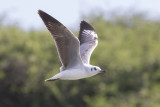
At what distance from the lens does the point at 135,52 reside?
24.5 m

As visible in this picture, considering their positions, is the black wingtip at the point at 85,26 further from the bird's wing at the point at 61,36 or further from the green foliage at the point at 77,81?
the green foliage at the point at 77,81

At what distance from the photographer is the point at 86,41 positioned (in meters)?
10.6

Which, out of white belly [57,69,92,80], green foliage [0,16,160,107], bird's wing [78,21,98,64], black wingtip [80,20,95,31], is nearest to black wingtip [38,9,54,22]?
white belly [57,69,92,80]

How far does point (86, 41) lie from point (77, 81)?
36.6 ft

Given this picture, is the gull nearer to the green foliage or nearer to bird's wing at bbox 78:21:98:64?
bird's wing at bbox 78:21:98:64

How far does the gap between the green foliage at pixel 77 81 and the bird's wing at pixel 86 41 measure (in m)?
9.49

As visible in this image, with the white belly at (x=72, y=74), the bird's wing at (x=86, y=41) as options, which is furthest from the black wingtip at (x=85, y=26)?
the white belly at (x=72, y=74)

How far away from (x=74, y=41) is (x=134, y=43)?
55.5 ft

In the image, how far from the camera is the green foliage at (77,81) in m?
20.9

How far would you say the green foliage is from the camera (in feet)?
68.5

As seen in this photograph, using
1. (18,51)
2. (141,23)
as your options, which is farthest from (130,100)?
(141,23)

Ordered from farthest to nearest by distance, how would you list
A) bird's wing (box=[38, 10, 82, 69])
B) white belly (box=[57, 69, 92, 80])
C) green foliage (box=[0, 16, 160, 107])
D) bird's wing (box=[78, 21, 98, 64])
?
green foliage (box=[0, 16, 160, 107]), bird's wing (box=[78, 21, 98, 64]), white belly (box=[57, 69, 92, 80]), bird's wing (box=[38, 10, 82, 69])

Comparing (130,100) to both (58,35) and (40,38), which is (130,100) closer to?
(40,38)

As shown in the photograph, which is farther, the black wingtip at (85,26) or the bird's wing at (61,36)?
the black wingtip at (85,26)
